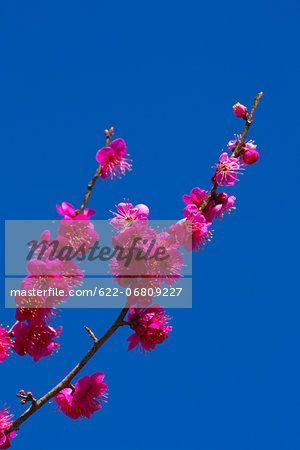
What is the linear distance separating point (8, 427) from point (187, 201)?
1627 mm

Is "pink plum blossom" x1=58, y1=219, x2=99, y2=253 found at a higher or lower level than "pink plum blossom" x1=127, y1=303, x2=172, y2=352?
higher

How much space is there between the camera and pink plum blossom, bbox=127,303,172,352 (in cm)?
280

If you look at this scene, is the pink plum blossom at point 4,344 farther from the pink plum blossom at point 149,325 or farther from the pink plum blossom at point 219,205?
the pink plum blossom at point 219,205

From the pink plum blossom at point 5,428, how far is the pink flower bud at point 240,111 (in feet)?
7.36

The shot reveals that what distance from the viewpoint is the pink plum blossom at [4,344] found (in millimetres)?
2688

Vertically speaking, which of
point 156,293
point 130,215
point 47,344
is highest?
point 130,215

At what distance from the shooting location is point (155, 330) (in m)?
2.82

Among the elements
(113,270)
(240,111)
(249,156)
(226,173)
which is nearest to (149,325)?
(113,270)

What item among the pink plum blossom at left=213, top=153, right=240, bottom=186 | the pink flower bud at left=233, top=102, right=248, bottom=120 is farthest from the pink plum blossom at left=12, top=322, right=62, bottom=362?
the pink flower bud at left=233, top=102, right=248, bottom=120

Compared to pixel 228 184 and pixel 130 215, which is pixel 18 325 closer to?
pixel 130 215

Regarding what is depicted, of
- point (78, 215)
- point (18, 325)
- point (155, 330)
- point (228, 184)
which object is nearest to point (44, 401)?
point (18, 325)

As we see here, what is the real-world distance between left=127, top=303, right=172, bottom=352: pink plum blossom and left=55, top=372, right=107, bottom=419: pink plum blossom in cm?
34

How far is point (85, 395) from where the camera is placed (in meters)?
2.92

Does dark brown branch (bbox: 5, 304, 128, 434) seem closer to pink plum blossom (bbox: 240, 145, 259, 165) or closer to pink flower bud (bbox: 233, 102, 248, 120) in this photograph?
pink plum blossom (bbox: 240, 145, 259, 165)
